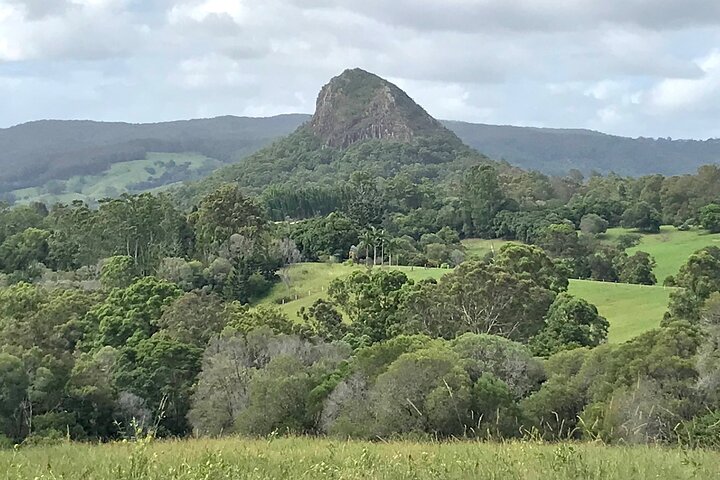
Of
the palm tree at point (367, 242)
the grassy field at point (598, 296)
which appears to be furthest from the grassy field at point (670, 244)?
the palm tree at point (367, 242)

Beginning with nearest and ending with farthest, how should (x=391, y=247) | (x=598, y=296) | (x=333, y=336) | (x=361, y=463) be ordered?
1. (x=361, y=463)
2. (x=333, y=336)
3. (x=598, y=296)
4. (x=391, y=247)

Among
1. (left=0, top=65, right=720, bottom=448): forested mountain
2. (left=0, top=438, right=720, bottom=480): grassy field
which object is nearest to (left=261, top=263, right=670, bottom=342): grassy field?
(left=0, top=65, right=720, bottom=448): forested mountain

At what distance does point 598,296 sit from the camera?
177 feet

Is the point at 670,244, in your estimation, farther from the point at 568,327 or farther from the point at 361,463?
the point at 361,463

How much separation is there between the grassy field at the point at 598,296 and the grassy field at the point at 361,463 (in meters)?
38.0

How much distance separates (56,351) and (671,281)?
38111mm

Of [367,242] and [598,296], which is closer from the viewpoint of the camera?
[598,296]

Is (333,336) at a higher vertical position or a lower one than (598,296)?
higher

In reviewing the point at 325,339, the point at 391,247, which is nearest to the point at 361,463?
the point at 325,339

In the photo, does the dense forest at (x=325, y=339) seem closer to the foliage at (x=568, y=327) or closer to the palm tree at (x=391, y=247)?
the foliage at (x=568, y=327)

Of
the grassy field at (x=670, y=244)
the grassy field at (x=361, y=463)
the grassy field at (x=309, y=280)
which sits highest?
the grassy field at (x=361, y=463)

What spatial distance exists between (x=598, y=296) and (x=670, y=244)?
92.3 feet

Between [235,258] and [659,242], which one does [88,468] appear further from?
[659,242]

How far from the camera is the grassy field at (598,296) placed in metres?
46.6
